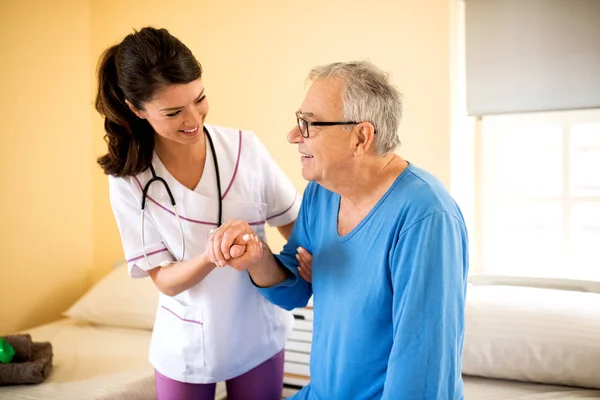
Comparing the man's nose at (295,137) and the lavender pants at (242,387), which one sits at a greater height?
the man's nose at (295,137)

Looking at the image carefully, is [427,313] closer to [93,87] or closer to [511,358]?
[511,358]

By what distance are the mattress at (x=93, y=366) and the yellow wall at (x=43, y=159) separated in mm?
300

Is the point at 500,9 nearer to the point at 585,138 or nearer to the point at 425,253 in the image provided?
the point at 585,138

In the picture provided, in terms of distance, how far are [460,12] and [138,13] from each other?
177 cm

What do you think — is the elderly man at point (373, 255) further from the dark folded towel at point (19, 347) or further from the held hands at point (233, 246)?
the dark folded towel at point (19, 347)

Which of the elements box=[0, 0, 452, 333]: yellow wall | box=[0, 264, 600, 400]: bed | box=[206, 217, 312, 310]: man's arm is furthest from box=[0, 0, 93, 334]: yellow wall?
box=[206, 217, 312, 310]: man's arm

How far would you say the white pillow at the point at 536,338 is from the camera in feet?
6.49

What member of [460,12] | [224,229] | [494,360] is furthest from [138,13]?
[494,360]

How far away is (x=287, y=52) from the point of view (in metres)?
2.92

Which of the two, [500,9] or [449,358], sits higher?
[500,9]

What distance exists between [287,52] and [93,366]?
168cm

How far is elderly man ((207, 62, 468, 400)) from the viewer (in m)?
1.21

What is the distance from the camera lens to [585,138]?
2.54 m

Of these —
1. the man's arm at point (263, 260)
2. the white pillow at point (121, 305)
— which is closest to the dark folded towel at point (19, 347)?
the white pillow at point (121, 305)
